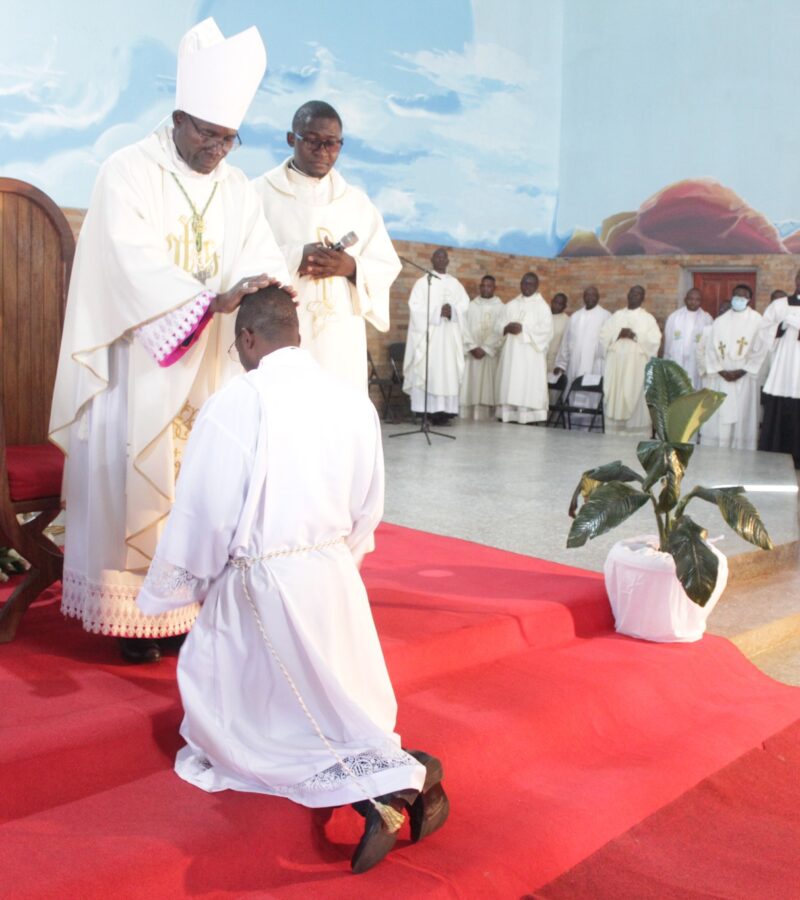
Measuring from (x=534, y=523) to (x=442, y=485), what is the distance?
1474 millimetres

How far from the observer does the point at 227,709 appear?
2.62 m

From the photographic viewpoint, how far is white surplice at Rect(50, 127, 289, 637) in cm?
318

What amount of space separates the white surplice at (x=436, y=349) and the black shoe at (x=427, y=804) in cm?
1003

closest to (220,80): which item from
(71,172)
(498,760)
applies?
(498,760)

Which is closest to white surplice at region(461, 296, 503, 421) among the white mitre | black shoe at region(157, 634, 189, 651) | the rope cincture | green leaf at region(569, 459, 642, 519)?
green leaf at region(569, 459, 642, 519)

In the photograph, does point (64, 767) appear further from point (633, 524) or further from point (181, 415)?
point (633, 524)

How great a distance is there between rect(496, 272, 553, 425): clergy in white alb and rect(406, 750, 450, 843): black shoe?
1142cm

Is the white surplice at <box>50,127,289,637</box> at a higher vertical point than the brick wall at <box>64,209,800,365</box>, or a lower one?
lower

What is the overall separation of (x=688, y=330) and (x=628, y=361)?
32.5 inches

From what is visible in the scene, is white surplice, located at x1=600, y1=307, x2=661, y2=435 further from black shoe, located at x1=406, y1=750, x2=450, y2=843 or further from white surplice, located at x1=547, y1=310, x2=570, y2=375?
black shoe, located at x1=406, y1=750, x2=450, y2=843

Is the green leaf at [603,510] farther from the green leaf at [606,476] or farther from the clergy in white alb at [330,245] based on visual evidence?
the clergy in white alb at [330,245]

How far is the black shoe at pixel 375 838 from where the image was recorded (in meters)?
2.42

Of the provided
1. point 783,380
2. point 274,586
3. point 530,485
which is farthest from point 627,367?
point 274,586

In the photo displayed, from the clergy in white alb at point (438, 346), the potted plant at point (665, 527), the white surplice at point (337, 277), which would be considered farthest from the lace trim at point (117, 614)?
the clergy in white alb at point (438, 346)
